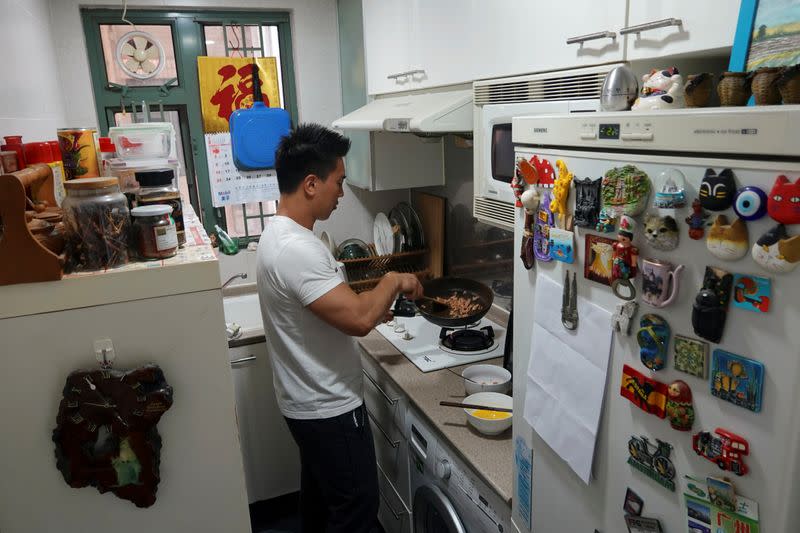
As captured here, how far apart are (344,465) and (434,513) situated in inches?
12.5

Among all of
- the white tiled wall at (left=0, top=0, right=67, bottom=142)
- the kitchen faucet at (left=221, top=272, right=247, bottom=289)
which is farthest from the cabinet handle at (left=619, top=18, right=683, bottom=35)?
the kitchen faucet at (left=221, top=272, right=247, bottom=289)

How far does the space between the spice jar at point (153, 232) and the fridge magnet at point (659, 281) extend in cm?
86

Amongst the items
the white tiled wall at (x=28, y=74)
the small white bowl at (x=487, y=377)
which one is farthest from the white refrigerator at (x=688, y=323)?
the white tiled wall at (x=28, y=74)

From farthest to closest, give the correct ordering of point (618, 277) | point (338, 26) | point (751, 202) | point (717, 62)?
point (338, 26) → point (717, 62) → point (618, 277) → point (751, 202)

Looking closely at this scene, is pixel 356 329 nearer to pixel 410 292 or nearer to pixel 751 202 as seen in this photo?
pixel 410 292

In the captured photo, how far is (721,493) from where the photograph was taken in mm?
670

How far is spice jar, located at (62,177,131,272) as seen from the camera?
102cm

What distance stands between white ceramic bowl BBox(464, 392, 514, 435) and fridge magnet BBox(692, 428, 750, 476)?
0.75 m

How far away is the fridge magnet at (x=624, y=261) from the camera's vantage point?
29.0 inches

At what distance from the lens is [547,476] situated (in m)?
1.03

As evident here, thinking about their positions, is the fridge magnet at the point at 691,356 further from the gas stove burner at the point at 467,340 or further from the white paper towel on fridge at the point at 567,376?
the gas stove burner at the point at 467,340

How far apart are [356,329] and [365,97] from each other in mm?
1495

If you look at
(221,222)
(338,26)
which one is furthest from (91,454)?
(338,26)

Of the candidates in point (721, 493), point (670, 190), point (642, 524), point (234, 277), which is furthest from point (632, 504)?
point (234, 277)
